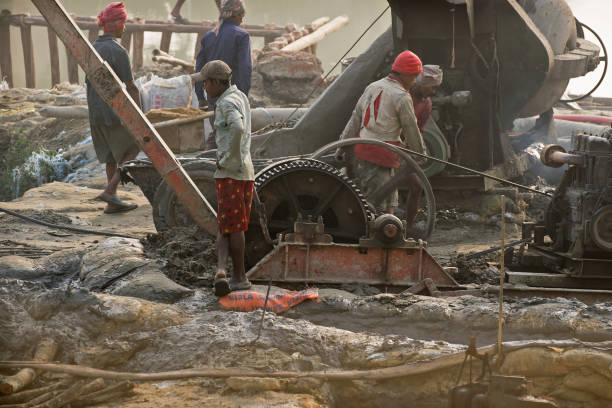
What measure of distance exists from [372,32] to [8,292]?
33.7 meters

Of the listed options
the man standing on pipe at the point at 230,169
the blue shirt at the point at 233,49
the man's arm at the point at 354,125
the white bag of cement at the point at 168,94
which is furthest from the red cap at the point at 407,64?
the white bag of cement at the point at 168,94

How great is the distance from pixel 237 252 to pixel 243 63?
4.20 meters

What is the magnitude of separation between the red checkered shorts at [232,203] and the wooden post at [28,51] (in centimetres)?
1448

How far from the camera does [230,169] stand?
17.0ft

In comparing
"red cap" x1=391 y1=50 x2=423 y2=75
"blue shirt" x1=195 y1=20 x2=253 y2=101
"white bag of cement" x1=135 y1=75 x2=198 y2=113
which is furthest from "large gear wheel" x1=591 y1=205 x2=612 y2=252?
"white bag of cement" x1=135 y1=75 x2=198 y2=113

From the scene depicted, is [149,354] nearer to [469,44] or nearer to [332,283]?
[332,283]

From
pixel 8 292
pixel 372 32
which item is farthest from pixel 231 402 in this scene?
pixel 372 32

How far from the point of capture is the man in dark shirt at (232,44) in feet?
29.6

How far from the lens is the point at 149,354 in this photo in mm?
4586

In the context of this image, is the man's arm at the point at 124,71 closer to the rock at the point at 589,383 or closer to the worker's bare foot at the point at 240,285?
the worker's bare foot at the point at 240,285

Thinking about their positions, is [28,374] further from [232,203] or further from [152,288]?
[232,203]

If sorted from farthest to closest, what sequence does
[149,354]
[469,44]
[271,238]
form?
[469,44] < [271,238] < [149,354]

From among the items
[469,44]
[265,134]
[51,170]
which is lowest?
[51,170]

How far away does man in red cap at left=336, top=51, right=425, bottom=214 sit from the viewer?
6859 mm
